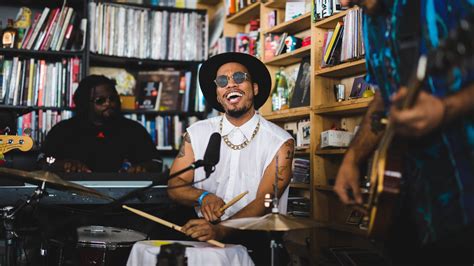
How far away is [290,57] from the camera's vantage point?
14.0 ft

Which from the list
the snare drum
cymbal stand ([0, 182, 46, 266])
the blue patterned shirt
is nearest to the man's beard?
the snare drum

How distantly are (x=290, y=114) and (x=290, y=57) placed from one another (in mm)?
423

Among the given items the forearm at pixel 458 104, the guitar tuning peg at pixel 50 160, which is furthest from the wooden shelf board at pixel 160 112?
the forearm at pixel 458 104

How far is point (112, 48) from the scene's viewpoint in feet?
16.5

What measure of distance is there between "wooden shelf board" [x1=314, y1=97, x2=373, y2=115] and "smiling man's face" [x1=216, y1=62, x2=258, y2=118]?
0.64m

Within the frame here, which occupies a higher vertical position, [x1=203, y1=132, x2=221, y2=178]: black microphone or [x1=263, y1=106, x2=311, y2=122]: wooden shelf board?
[x1=263, y1=106, x2=311, y2=122]: wooden shelf board

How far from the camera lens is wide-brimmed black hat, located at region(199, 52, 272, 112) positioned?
324 centimetres

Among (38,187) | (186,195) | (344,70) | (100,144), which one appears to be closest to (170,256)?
(38,187)

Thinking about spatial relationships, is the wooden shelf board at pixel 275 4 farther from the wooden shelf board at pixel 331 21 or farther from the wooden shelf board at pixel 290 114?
the wooden shelf board at pixel 290 114

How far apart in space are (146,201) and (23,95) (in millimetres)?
2170

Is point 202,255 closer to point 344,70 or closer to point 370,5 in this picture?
point 370,5

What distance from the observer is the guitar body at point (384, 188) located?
171 centimetres

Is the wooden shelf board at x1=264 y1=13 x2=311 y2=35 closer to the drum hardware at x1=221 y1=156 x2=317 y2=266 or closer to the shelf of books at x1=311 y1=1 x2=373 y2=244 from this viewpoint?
the shelf of books at x1=311 y1=1 x2=373 y2=244

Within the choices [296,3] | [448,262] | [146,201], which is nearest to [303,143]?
[296,3]
